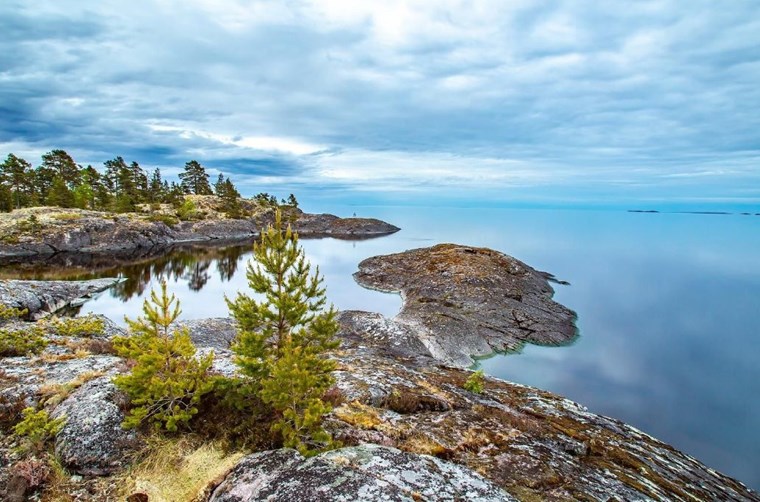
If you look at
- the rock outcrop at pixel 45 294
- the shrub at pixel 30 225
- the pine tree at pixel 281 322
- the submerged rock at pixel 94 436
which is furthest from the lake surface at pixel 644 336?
the shrub at pixel 30 225

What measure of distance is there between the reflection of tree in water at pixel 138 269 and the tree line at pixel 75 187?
37703mm

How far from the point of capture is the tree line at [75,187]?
110 m

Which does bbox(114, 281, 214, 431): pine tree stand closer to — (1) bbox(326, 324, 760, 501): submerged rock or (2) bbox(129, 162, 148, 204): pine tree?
(1) bbox(326, 324, 760, 501): submerged rock

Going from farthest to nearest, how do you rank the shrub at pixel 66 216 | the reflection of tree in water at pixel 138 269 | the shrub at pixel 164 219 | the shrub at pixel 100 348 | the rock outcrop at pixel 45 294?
the shrub at pixel 164 219 < the shrub at pixel 66 216 < the reflection of tree in water at pixel 138 269 < the rock outcrop at pixel 45 294 < the shrub at pixel 100 348

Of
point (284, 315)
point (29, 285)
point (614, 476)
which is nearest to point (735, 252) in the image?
point (614, 476)

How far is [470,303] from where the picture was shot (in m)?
54.3

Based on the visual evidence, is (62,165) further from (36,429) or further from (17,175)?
(36,429)

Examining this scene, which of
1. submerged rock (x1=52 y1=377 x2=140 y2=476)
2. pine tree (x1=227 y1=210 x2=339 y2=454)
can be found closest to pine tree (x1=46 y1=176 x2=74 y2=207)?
submerged rock (x1=52 y1=377 x2=140 y2=476)

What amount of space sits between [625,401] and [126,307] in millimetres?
60630

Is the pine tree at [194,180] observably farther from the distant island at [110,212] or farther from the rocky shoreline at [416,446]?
the rocky shoreline at [416,446]

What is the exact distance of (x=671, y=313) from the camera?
2500 inches

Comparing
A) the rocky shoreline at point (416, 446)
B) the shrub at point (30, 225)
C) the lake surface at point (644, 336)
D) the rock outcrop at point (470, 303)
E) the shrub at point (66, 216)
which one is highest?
the shrub at point (66, 216)

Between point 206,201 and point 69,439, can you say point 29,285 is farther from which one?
point 206,201

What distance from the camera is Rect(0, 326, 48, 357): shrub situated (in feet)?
67.2
